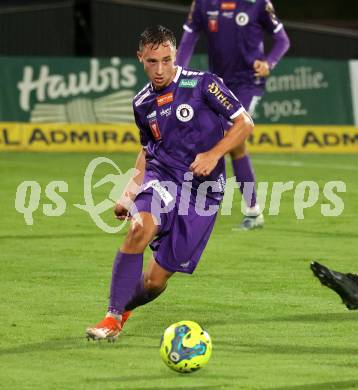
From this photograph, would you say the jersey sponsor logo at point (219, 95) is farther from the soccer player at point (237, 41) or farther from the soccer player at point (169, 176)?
the soccer player at point (237, 41)

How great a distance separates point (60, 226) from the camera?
13312 millimetres

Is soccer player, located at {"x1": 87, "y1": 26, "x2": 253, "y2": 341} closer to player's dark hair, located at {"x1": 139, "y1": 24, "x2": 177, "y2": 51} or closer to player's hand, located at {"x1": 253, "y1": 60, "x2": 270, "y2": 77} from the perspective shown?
player's dark hair, located at {"x1": 139, "y1": 24, "x2": 177, "y2": 51}

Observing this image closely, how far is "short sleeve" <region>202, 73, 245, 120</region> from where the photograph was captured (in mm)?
7910

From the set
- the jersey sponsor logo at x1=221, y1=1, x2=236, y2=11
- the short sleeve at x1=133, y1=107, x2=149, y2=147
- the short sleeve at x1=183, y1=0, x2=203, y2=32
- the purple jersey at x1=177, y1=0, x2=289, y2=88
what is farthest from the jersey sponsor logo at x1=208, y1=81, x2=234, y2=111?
the short sleeve at x1=183, y1=0, x2=203, y2=32

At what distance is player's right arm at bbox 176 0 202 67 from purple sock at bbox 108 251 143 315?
230 inches

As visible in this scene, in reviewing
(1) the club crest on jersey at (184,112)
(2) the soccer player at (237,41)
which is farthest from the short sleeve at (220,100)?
(2) the soccer player at (237,41)

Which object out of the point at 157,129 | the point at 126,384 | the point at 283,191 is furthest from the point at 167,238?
the point at 283,191

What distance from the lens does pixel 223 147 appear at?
7711 millimetres

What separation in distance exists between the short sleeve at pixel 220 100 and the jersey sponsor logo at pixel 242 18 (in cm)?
562

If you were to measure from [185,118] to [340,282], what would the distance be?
4.44 ft

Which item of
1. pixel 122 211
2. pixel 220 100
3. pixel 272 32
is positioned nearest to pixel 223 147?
pixel 220 100

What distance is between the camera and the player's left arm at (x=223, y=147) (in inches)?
297

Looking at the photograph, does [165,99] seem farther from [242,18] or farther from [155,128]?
[242,18]

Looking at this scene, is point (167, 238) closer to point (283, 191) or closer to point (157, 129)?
point (157, 129)
